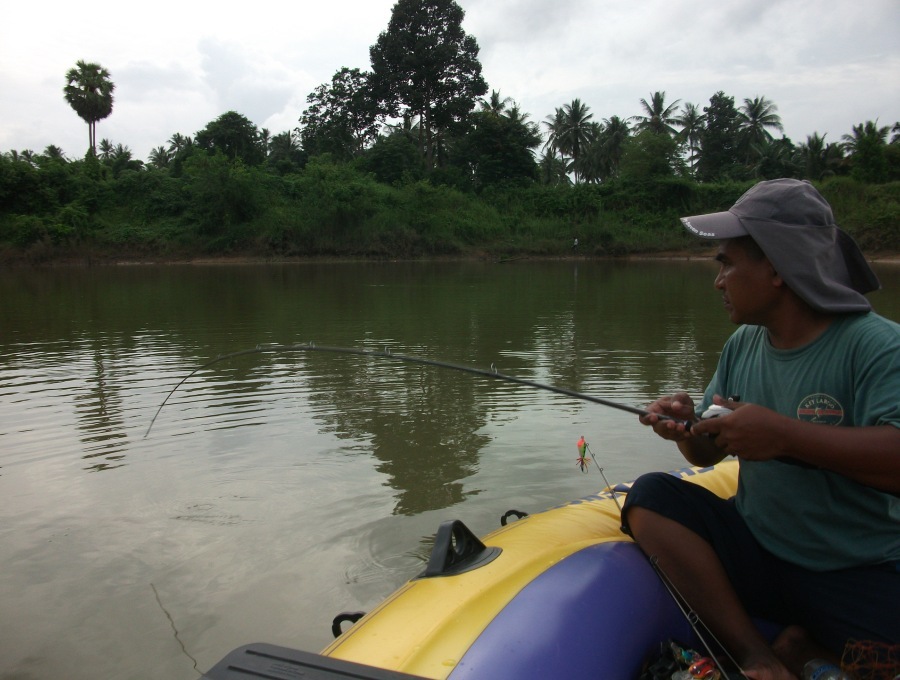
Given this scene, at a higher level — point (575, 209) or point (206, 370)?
point (575, 209)

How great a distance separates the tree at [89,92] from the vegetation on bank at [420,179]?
0.08m

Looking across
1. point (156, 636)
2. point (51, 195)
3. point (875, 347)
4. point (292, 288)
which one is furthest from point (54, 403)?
point (51, 195)

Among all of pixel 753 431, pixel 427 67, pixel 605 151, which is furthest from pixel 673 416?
pixel 605 151

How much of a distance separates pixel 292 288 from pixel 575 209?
25002mm

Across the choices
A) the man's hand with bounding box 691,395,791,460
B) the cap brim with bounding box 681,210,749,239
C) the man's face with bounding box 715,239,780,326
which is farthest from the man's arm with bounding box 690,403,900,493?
the cap brim with bounding box 681,210,749,239

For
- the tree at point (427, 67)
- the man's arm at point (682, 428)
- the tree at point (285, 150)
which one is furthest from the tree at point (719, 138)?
the man's arm at point (682, 428)

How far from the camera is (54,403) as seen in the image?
6.15m

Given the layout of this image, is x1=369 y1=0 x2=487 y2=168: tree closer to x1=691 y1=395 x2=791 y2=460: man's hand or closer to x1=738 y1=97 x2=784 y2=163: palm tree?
x1=738 y1=97 x2=784 y2=163: palm tree

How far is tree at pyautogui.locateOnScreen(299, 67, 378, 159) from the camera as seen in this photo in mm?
44656

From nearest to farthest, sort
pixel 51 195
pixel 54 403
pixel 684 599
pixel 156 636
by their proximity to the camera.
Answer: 1. pixel 684 599
2. pixel 156 636
3. pixel 54 403
4. pixel 51 195

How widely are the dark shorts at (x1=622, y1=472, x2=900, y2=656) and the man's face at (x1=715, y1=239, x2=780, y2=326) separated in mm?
452

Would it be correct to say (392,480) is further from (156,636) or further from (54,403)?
(54,403)

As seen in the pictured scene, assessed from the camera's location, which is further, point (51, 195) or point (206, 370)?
point (51, 195)

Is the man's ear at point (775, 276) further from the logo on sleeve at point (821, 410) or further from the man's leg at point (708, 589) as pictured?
the man's leg at point (708, 589)
